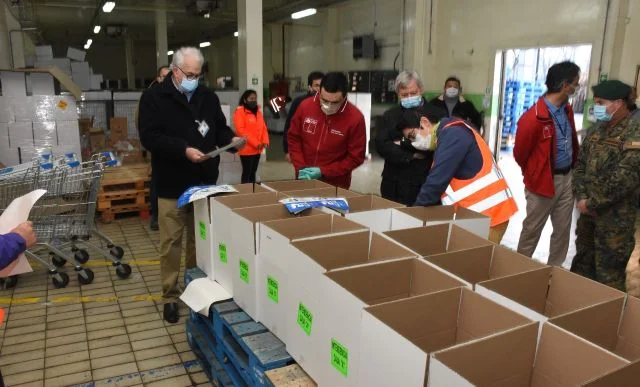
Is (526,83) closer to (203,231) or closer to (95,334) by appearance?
(203,231)

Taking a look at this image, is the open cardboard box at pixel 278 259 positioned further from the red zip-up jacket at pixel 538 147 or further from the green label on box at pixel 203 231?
the red zip-up jacket at pixel 538 147

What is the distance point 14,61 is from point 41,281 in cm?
851

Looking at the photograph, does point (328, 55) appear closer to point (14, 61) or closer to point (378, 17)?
point (378, 17)

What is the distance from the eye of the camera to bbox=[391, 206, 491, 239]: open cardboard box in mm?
2227

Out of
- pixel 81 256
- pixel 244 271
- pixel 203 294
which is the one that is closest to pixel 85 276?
pixel 81 256

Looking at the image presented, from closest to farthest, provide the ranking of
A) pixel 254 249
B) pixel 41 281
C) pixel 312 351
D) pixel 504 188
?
pixel 312 351
pixel 254 249
pixel 504 188
pixel 41 281

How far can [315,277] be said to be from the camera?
159cm

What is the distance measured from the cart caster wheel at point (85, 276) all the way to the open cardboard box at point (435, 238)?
298 cm

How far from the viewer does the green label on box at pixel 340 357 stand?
1454mm

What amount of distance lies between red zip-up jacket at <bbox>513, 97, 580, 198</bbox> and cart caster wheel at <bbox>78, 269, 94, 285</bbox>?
11.7 ft

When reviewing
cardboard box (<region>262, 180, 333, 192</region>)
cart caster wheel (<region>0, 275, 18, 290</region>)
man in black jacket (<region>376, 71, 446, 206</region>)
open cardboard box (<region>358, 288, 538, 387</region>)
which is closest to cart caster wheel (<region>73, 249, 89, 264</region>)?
cart caster wheel (<region>0, 275, 18, 290</region>)

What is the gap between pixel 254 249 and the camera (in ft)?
6.63

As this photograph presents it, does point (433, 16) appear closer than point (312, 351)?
No

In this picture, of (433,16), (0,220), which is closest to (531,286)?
(0,220)
